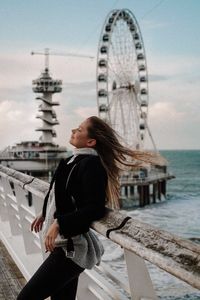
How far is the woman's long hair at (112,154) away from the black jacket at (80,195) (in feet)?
0.42

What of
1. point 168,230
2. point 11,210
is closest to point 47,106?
point 168,230

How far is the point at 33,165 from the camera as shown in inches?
2474

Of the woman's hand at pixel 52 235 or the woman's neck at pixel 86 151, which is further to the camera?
the woman's neck at pixel 86 151

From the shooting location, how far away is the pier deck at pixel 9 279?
3.32 m

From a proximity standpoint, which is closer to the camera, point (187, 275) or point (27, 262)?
point (187, 275)

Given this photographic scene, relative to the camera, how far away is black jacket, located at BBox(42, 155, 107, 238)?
202 cm

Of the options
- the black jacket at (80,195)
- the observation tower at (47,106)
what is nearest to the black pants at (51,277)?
the black jacket at (80,195)

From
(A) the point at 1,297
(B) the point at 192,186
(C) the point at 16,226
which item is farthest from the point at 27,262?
(B) the point at 192,186

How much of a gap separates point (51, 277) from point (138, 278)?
449 mm

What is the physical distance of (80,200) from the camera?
208 cm

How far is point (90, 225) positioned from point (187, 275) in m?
0.87

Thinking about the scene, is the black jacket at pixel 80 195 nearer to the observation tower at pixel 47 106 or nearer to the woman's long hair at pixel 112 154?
the woman's long hair at pixel 112 154

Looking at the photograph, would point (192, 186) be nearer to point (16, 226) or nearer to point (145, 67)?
point (145, 67)

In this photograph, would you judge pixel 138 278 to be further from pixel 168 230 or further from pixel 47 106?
pixel 47 106
